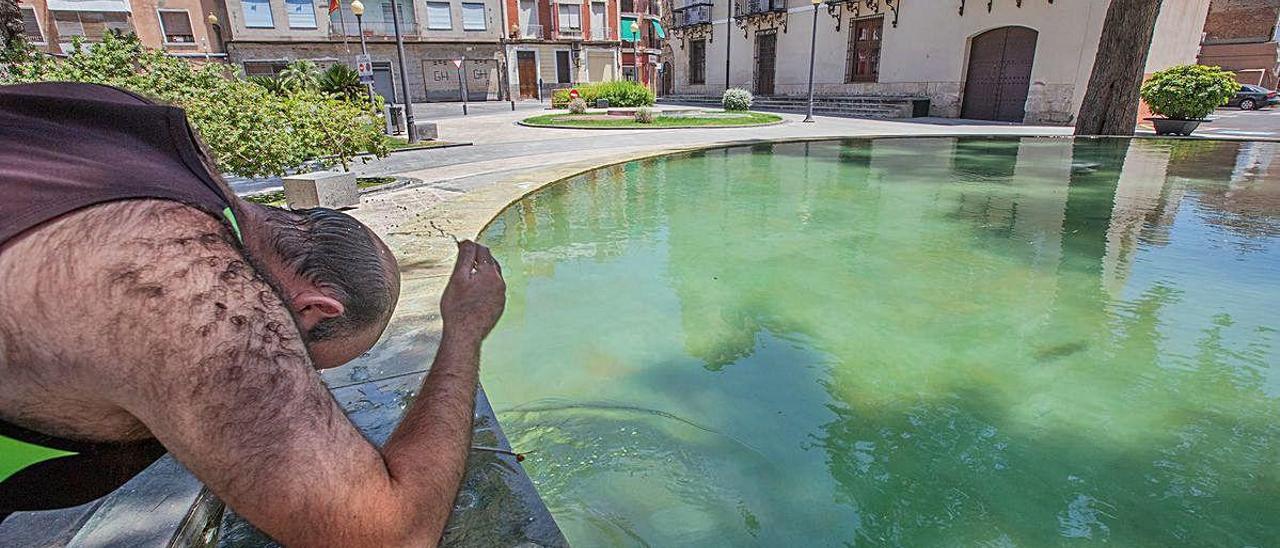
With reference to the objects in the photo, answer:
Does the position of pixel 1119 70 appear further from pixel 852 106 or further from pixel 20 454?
pixel 20 454

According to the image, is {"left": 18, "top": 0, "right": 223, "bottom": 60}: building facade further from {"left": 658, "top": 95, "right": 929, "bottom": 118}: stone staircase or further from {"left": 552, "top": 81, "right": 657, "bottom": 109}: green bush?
{"left": 658, "top": 95, "right": 929, "bottom": 118}: stone staircase

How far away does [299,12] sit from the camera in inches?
1337

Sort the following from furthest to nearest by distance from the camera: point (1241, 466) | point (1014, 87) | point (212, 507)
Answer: point (1014, 87)
point (1241, 466)
point (212, 507)

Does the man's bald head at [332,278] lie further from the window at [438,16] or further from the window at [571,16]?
the window at [571,16]

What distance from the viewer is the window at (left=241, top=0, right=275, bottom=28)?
32.8 m

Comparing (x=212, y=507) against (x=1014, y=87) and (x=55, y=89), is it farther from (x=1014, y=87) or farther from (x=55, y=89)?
(x=1014, y=87)

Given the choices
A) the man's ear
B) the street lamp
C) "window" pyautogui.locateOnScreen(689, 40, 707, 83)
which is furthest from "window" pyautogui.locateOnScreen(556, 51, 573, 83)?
the man's ear

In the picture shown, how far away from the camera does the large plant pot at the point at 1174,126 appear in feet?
44.7

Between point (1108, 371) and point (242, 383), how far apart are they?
3.78 m

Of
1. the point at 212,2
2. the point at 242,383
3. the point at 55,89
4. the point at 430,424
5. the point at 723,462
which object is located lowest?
the point at 723,462

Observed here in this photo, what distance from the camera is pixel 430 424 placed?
31.5 inches

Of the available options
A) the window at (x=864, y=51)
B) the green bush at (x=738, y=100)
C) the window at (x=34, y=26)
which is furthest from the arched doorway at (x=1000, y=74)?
the window at (x=34, y=26)

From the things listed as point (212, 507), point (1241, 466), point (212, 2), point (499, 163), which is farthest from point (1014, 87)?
point (212, 2)

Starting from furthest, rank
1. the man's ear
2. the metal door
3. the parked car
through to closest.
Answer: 1. the metal door
2. the parked car
3. the man's ear
